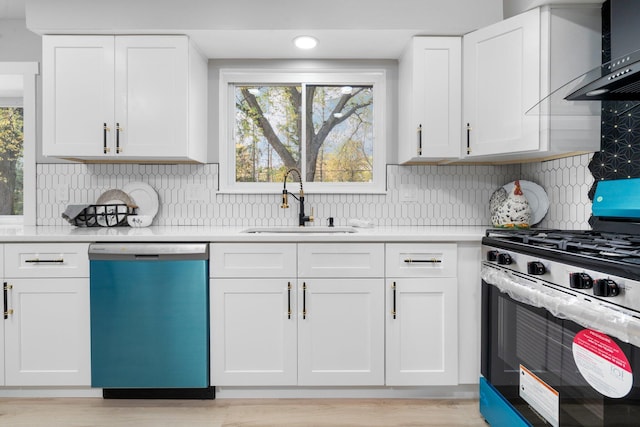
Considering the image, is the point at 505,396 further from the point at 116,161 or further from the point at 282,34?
the point at 116,161

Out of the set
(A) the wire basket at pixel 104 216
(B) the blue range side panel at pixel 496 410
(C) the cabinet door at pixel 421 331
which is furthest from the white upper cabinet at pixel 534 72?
(A) the wire basket at pixel 104 216

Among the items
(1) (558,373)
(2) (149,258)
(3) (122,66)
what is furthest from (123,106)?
(1) (558,373)

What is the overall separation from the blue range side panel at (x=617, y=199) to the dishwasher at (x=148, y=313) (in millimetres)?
1983

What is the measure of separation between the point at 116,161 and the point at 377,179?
A: 1793 millimetres

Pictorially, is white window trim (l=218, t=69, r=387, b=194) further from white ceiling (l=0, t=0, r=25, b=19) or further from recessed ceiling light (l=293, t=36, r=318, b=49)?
white ceiling (l=0, t=0, r=25, b=19)

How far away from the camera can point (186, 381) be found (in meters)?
2.04

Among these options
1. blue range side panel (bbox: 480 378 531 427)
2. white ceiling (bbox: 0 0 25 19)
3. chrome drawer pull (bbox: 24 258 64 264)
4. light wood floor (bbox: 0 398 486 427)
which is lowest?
light wood floor (bbox: 0 398 486 427)

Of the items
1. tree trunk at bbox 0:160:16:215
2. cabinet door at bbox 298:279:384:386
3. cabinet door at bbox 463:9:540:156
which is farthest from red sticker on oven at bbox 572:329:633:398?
tree trunk at bbox 0:160:16:215

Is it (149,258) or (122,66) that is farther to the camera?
(122,66)

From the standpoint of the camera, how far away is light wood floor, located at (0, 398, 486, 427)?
1921mm

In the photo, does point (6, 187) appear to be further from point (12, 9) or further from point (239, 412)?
point (239, 412)

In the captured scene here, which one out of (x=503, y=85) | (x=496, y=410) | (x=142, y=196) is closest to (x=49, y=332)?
(x=142, y=196)

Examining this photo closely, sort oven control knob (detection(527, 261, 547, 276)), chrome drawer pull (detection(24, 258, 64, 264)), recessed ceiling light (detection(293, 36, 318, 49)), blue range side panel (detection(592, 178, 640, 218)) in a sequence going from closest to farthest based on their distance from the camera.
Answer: oven control knob (detection(527, 261, 547, 276))
blue range side panel (detection(592, 178, 640, 218))
chrome drawer pull (detection(24, 258, 64, 264))
recessed ceiling light (detection(293, 36, 318, 49))

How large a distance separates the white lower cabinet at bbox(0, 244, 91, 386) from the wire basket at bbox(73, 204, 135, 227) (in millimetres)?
425
